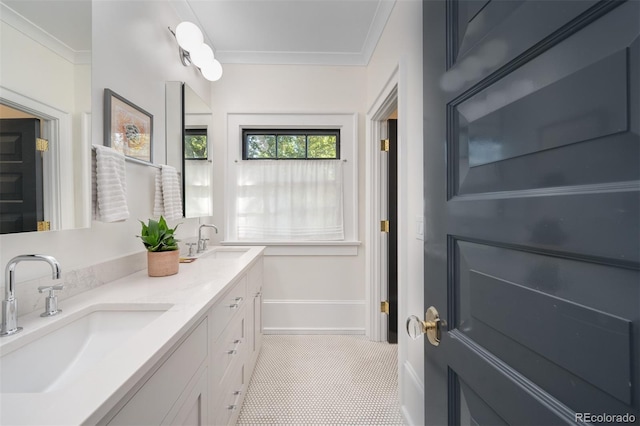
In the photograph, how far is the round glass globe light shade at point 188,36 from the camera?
1.73 m

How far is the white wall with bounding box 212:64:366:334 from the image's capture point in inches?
97.3

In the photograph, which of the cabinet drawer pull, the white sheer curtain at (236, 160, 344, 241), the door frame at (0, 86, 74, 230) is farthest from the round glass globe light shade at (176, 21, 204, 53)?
the cabinet drawer pull

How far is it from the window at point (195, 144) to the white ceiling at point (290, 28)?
818 millimetres

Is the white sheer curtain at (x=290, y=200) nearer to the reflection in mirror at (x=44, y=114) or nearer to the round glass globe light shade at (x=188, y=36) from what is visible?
the round glass globe light shade at (x=188, y=36)

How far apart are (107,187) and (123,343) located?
74 cm

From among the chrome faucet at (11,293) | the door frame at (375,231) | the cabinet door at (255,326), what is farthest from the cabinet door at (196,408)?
the door frame at (375,231)

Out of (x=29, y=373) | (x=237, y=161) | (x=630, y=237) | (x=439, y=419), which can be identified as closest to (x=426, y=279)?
(x=439, y=419)

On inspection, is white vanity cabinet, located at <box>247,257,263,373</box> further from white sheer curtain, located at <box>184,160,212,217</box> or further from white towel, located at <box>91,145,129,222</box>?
white towel, located at <box>91,145,129,222</box>

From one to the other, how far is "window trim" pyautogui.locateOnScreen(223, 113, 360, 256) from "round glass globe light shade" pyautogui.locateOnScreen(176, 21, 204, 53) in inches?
Result: 27.9

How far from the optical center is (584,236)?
1.16 ft

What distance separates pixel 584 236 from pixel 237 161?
8.14ft

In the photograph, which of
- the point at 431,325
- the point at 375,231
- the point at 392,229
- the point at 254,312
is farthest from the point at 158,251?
the point at 392,229

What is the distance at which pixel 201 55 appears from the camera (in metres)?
1.88

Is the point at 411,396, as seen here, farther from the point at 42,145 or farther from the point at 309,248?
the point at 42,145
